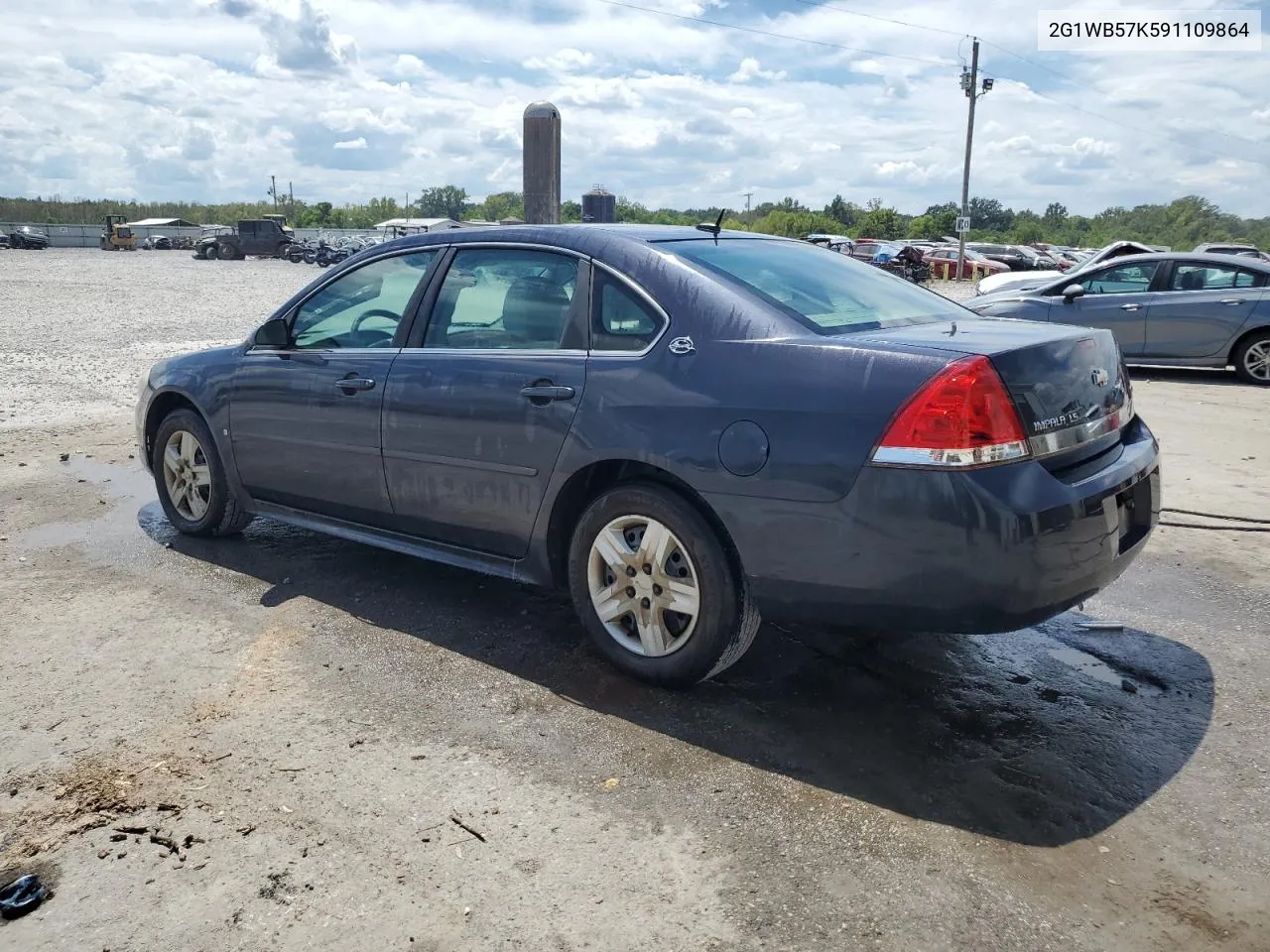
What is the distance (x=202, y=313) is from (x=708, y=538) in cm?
1785

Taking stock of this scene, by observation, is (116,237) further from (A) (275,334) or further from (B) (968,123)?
(A) (275,334)

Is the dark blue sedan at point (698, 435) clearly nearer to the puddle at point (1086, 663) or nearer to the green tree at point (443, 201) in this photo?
the puddle at point (1086, 663)

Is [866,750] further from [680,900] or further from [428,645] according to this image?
[428,645]

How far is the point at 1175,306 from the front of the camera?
11.7 m

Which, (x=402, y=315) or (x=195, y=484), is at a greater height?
(x=402, y=315)

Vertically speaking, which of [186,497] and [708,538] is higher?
[708,538]

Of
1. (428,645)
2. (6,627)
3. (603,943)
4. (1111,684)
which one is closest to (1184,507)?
(1111,684)

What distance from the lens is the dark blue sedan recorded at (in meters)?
3.07

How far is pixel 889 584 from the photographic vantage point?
3143 millimetres

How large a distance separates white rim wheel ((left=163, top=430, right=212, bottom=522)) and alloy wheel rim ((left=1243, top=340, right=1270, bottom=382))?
35.2 ft

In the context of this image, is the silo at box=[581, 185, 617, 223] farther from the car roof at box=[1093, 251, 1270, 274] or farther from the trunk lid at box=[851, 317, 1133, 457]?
the trunk lid at box=[851, 317, 1133, 457]

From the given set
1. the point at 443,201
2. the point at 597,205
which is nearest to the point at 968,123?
the point at 597,205

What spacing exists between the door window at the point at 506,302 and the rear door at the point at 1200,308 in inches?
385

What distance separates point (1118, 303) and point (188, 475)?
33.7 ft
